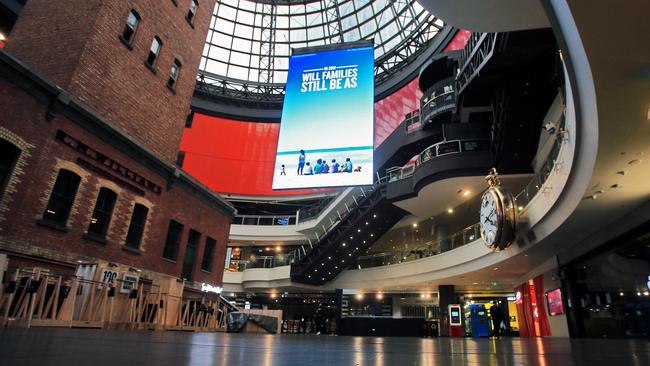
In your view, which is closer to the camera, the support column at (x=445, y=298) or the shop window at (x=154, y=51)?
the shop window at (x=154, y=51)

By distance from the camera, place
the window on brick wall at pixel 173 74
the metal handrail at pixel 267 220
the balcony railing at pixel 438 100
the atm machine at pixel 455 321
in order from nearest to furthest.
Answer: the window on brick wall at pixel 173 74 < the balcony railing at pixel 438 100 < the atm machine at pixel 455 321 < the metal handrail at pixel 267 220

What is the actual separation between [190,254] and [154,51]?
33.0 feet

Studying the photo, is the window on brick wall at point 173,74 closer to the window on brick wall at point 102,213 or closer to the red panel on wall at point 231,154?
the window on brick wall at point 102,213

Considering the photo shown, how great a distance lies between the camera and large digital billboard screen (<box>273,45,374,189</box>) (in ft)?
62.7

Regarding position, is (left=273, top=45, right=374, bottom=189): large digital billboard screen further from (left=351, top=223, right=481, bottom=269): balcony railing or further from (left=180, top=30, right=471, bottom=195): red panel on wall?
(left=180, top=30, right=471, bottom=195): red panel on wall

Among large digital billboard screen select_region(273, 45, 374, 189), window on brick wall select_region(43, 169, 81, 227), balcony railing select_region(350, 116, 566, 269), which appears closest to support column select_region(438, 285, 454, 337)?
balcony railing select_region(350, 116, 566, 269)

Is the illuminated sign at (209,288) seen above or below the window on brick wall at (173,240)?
below

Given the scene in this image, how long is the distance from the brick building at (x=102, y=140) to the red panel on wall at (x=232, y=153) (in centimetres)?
2285

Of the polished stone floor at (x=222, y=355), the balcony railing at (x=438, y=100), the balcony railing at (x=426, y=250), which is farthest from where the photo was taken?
the balcony railing at (x=438, y=100)

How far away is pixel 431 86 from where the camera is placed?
25828 mm

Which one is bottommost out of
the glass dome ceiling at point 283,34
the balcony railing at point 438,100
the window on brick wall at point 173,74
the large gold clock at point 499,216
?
the large gold clock at point 499,216

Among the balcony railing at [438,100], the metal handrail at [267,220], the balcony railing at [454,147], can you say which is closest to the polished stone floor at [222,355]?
the balcony railing at [454,147]

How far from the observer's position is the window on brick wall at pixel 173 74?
18794mm

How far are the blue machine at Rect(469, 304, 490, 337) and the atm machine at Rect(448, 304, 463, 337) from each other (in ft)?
4.26
